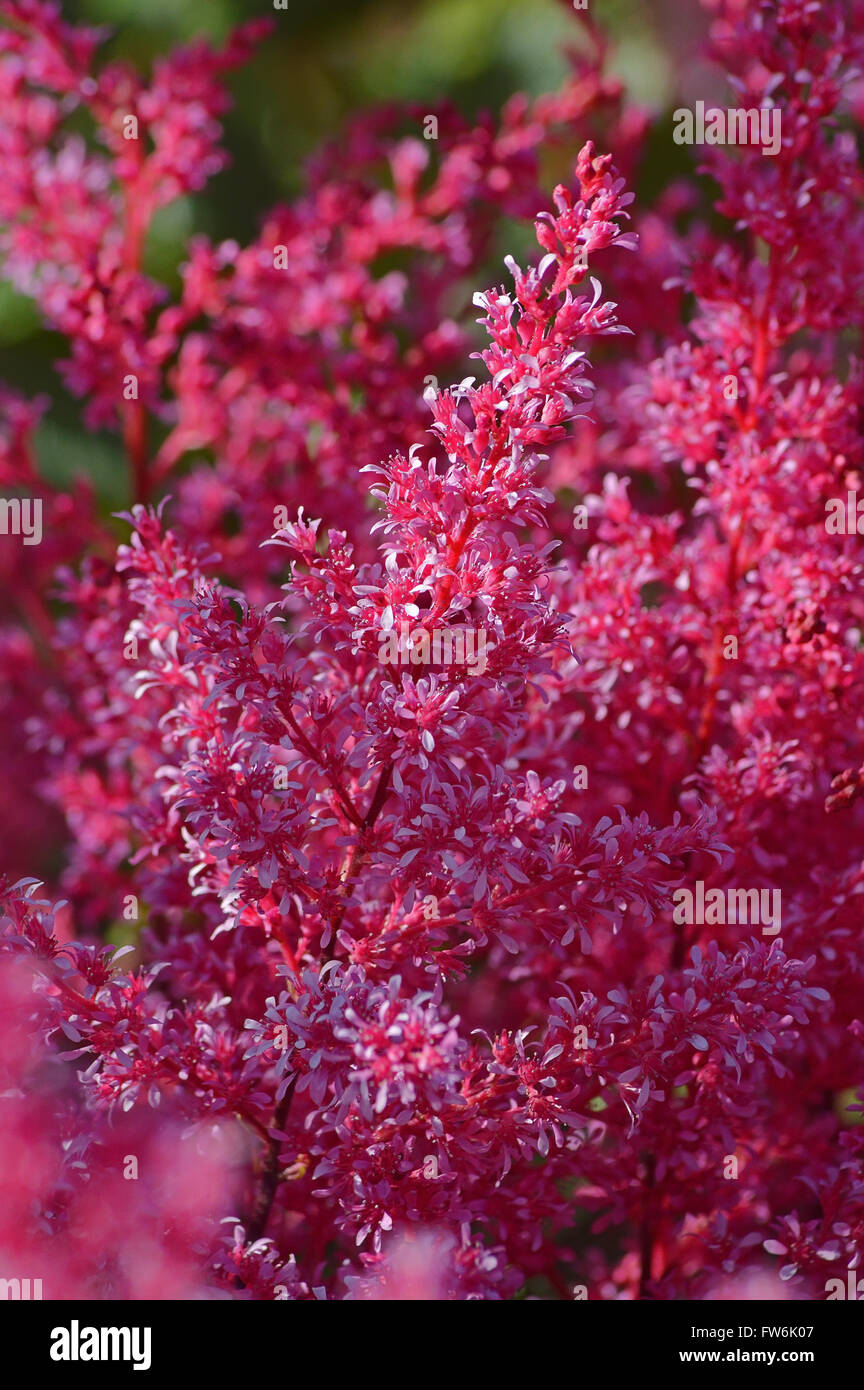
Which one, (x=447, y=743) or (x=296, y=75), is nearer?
(x=447, y=743)

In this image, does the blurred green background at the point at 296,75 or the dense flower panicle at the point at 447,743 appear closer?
the dense flower panicle at the point at 447,743

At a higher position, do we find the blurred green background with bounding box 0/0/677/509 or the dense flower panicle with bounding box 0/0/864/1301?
the blurred green background with bounding box 0/0/677/509

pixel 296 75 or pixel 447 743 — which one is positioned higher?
pixel 296 75

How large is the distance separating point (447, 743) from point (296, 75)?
4.83 feet

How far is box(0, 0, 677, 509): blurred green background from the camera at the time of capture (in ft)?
5.79

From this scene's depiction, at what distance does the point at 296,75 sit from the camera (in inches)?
72.7

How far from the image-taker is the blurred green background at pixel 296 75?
177 centimetres

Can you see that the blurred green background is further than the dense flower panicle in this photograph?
Yes

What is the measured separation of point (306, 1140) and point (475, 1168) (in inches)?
3.8

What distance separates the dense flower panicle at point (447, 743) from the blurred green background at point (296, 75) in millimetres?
485

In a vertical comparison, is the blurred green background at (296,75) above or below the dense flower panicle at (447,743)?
above

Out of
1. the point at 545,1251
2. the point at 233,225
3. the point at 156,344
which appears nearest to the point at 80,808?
the point at 156,344

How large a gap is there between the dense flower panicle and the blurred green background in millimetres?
485
